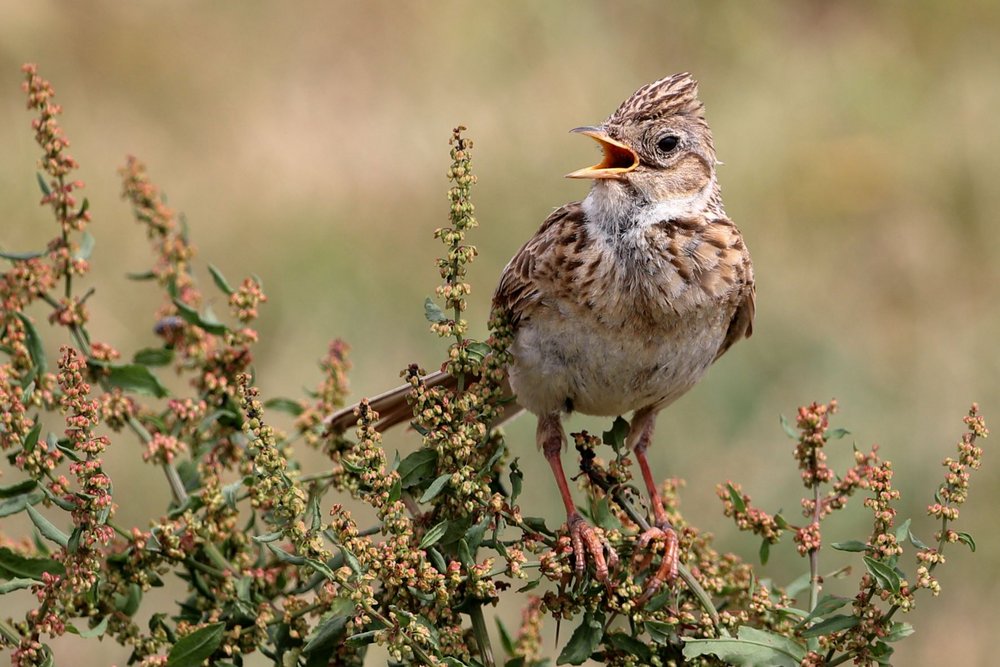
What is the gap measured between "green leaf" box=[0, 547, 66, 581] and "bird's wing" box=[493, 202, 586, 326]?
48.2 inches

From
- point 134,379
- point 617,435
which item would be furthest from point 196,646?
point 617,435

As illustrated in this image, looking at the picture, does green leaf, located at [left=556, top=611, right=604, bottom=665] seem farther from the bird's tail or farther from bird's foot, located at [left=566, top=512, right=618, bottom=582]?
the bird's tail

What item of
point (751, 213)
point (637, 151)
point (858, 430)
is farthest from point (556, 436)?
point (751, 213)

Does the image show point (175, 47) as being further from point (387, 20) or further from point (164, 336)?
point (164, 336)

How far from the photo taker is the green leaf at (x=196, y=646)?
91.0 inches

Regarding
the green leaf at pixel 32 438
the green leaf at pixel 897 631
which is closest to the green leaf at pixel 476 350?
the green leaf at pixel 32 438

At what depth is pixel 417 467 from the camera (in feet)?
7.88

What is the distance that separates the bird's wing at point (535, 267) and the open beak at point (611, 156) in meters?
0.13

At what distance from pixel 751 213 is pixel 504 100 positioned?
1.30 m

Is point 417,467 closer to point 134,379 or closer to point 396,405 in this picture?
point 134,379

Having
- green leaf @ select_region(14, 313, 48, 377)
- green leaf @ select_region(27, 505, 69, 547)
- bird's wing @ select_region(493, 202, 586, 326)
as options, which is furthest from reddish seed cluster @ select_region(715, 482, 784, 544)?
green leaf @ select_region(14, 313, 48, 377)

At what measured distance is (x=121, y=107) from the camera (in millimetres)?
6922

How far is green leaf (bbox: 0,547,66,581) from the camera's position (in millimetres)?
2350

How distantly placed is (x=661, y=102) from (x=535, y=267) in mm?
515
